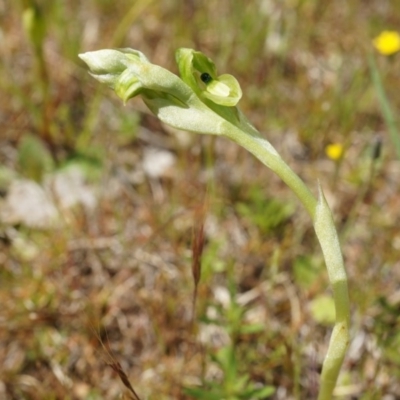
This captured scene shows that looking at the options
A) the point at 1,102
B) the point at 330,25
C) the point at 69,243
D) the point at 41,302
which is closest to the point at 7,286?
the point at 41,302

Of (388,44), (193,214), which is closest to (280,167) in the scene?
(193,214)

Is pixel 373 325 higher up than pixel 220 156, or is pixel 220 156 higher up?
pixel 220 156

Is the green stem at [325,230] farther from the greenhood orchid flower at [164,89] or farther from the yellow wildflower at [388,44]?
the yellow wildflower at [388,44]

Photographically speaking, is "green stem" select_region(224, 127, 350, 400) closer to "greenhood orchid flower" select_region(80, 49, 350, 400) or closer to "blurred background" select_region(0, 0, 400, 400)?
"greenhood orchid flower" select_region(80, 49, 350, 400)

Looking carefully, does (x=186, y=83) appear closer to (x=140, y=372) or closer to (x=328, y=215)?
(x=328, y=215)

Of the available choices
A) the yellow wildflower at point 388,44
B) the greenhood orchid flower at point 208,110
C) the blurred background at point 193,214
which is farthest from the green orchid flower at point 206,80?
the yellow wildflower at point 388,44

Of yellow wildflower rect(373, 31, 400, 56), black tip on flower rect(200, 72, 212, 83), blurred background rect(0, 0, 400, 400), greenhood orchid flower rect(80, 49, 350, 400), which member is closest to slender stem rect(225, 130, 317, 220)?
greenhood orchid flower rect(80, 49, 350, 400)
